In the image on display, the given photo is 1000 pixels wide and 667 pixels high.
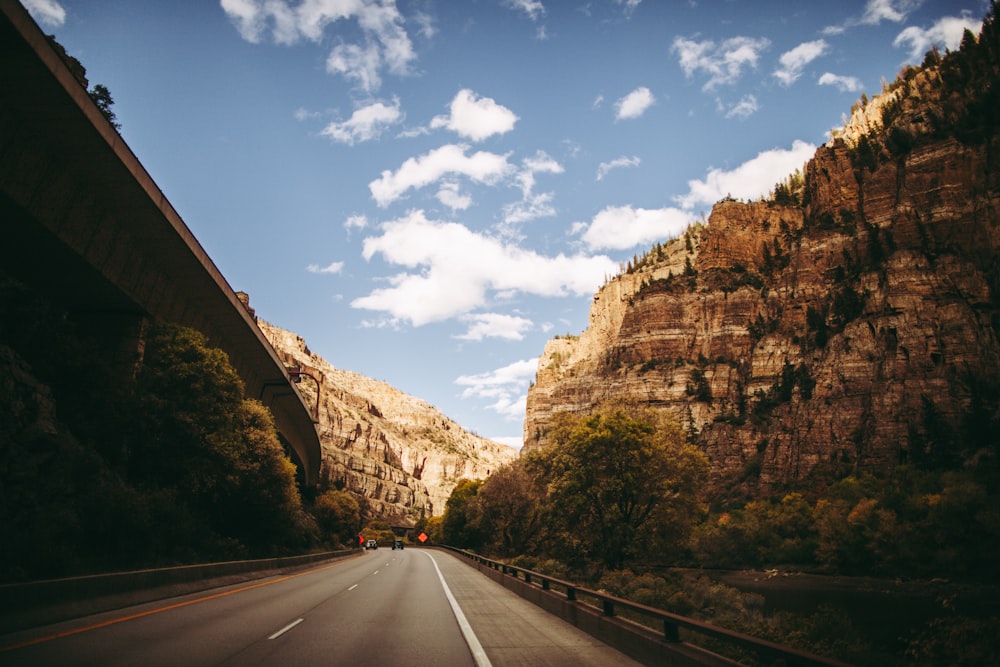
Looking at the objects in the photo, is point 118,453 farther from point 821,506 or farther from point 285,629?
point 821,506

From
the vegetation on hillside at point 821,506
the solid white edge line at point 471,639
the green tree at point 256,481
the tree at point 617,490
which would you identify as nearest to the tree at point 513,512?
the vegetation on hillside at point 821,506

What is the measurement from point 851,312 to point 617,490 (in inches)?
3912

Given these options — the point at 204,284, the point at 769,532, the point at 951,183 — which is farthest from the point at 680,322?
the point at 204,284

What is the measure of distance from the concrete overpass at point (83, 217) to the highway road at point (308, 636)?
452 inches

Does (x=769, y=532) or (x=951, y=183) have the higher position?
(x=951, y=183)

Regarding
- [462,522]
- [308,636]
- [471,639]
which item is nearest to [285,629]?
[308,636]

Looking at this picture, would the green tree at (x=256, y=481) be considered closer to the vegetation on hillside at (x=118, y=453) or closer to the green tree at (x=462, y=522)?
the vegetation on hillside at (x=118, y=453)

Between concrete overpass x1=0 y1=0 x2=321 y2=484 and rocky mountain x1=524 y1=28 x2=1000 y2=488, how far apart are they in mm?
64121

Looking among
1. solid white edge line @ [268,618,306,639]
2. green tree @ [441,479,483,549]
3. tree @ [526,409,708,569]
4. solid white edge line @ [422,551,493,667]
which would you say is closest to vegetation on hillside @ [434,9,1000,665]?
tree @ [526,409,708,569]

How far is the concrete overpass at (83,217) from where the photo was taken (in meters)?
14.3

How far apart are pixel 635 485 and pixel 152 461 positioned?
29872 millimetres

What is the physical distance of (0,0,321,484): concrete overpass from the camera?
14.3 m

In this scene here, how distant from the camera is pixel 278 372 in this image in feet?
128

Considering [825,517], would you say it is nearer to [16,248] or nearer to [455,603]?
[455,603]
